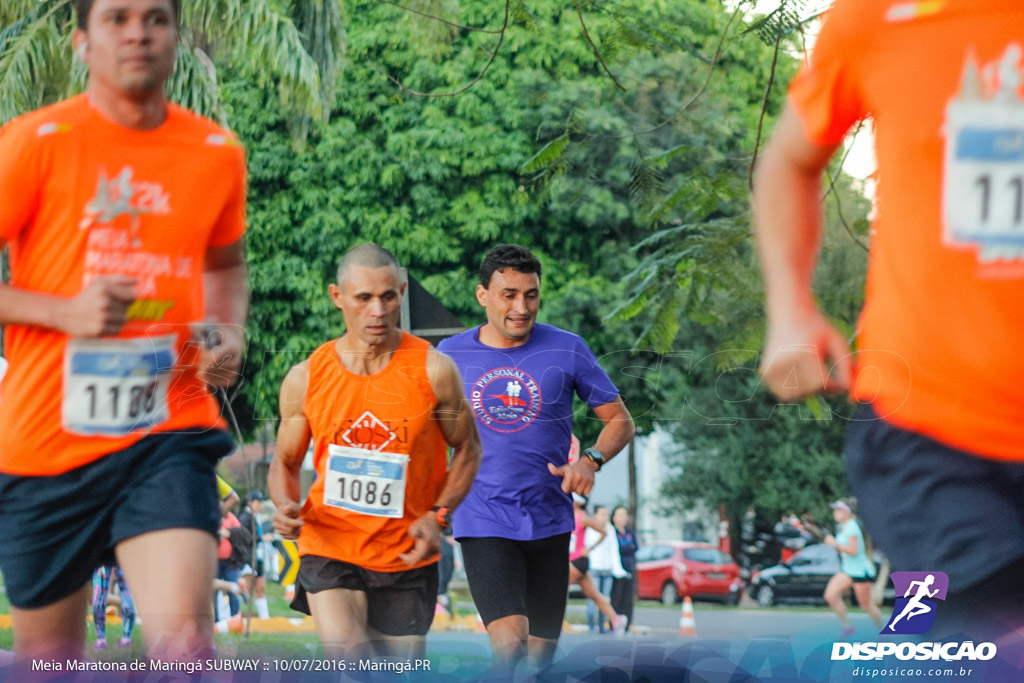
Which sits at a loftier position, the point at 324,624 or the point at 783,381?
the point at 783,381

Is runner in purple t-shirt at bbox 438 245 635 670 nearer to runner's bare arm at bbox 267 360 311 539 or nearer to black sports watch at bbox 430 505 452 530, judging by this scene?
black sports watch at bbox 430 505 452 530

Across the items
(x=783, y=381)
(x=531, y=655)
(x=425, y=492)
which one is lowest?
(x=531, y=655)

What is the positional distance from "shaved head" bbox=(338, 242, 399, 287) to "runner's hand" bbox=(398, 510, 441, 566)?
3.05ft

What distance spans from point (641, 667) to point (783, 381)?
2.40 m

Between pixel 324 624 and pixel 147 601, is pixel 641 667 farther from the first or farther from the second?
pixel 147 601

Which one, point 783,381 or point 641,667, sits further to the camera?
point 641,667

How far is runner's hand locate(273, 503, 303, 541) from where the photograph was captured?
16.1ft

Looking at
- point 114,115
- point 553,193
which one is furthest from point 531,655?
point 114,115

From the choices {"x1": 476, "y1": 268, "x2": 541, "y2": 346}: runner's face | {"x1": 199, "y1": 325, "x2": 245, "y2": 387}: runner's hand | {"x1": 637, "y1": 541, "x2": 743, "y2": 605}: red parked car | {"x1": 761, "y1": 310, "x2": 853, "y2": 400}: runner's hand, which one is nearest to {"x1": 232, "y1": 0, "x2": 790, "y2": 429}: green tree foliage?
{"x1": 637, "y1": 541, "x2": 743, "y2": 605}: red parked car

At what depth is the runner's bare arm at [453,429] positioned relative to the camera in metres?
5.13

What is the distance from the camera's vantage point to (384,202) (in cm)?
2109

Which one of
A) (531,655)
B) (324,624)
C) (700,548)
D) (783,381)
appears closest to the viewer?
(783,381)

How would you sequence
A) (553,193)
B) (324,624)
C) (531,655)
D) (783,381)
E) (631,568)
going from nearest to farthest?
(783,381), (324,624), (531,655), (553,193), (631,568)

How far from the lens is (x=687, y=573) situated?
22.2 meters
